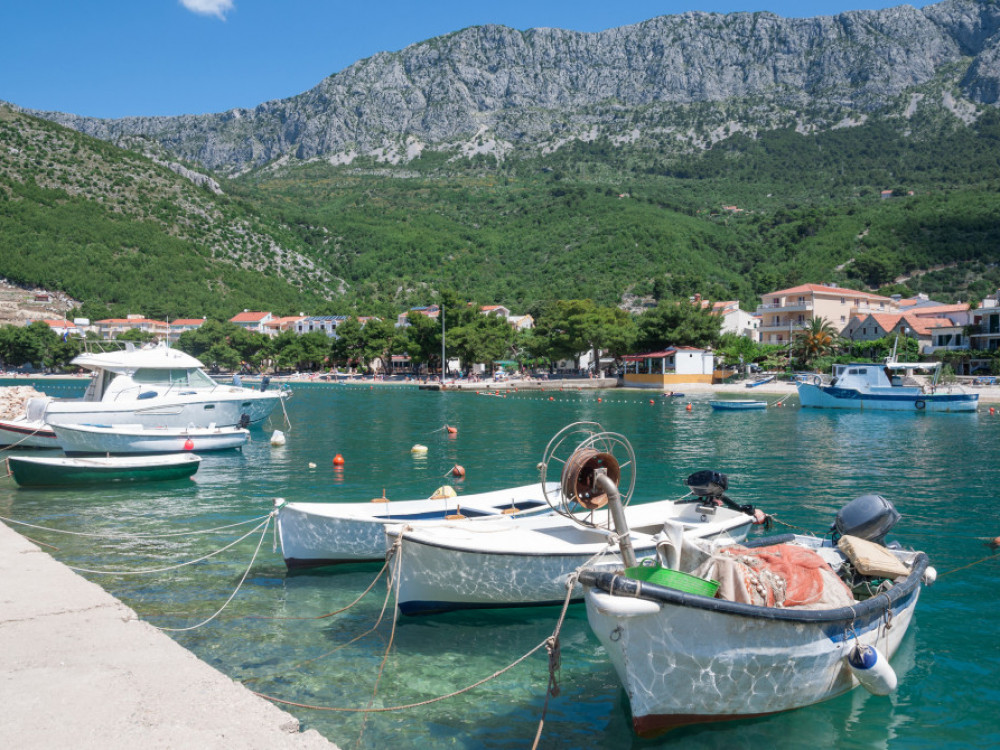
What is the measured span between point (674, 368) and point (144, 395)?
59281 millimetres

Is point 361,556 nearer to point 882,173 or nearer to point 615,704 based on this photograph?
point 615,704

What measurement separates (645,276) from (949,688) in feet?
421

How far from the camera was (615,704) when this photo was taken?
782cm

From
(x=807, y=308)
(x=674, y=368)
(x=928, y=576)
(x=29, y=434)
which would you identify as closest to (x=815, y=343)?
(x=674, y=368)

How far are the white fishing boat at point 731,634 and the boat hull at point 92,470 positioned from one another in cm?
1798

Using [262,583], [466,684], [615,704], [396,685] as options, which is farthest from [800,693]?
[262,583]

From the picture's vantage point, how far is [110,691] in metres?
6.38

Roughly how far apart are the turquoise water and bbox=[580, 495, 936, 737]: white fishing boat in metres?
0.53

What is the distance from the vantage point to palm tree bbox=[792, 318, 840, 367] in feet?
256

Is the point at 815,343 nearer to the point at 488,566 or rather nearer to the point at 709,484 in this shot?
the point at 709,484

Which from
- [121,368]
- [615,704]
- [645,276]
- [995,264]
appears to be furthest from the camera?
[645,276]

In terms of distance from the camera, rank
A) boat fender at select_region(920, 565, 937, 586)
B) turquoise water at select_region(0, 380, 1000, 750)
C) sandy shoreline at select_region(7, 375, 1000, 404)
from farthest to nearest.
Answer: sandy shoreline at select_region(7, 375, 1000, 404) → boat fender at select_region(920, 565, 937, 586) → turquoise water at select_region(0, 380, 1000, 750)

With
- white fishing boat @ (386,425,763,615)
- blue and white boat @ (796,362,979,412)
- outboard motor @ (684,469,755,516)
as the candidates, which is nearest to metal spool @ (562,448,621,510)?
white fishing boat @ (386,425,763,615)

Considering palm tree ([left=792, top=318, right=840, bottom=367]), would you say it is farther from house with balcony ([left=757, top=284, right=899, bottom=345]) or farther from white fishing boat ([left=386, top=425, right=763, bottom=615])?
white fishing boat ([left=386, top=425, right=763, bottom=615])
